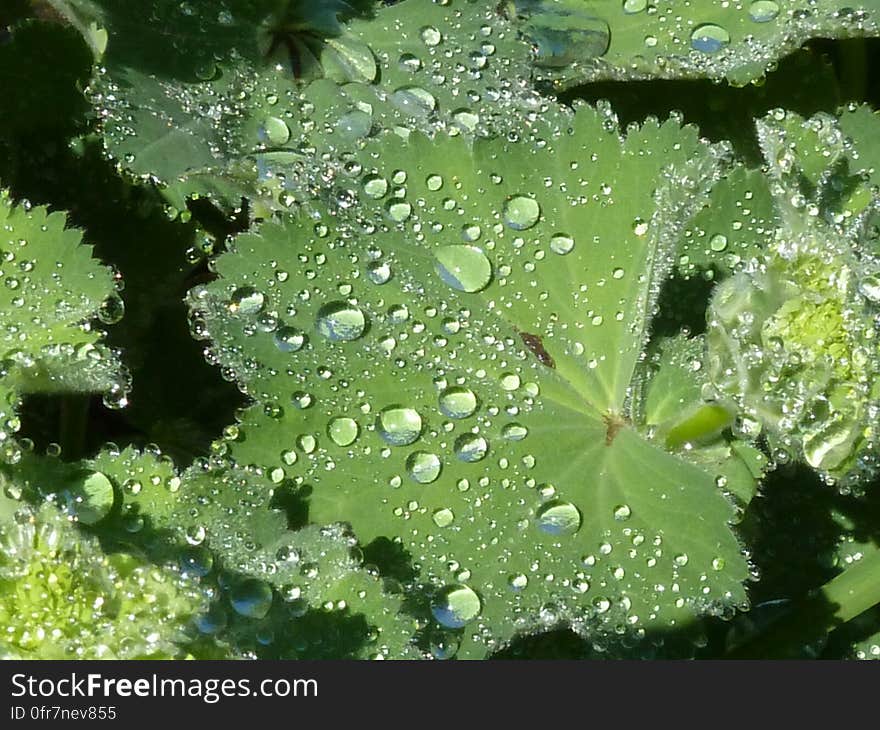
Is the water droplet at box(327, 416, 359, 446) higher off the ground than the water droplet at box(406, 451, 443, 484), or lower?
higher

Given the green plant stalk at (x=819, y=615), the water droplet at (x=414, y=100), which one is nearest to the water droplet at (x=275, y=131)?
the water droplet at (x=414, y=100)

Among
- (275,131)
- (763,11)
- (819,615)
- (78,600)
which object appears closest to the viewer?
(78,600)

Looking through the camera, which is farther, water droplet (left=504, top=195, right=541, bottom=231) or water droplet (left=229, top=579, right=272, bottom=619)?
water droplet (left=504, top=195, right=541, bottom=231)

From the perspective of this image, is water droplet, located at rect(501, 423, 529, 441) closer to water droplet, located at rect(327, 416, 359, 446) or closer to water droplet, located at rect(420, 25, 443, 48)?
water droplet, located at rect(327, 416, 359, 446)

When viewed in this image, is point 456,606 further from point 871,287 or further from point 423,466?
point 871,287

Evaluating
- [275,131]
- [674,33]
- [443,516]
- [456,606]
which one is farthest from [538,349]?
[674,33]

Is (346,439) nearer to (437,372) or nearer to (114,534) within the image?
(437,372)

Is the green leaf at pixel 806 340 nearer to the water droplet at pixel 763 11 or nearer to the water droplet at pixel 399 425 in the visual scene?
the water droplet at pixel 399 425

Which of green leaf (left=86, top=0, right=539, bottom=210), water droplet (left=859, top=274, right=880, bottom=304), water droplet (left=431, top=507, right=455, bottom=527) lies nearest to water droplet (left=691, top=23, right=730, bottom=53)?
green leaf (left=86, top=0, right=539, bottom=210)
